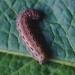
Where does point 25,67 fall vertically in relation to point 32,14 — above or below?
below

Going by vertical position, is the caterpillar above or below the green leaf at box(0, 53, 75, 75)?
above

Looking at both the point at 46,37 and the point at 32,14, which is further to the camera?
the point at 32,14

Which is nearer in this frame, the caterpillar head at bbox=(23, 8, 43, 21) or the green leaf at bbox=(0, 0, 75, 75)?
the green leaf at bbox=(0, 0, 75, 75)

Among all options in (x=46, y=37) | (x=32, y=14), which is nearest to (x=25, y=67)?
(x=46, y=37)

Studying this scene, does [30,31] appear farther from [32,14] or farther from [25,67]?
[25,67]

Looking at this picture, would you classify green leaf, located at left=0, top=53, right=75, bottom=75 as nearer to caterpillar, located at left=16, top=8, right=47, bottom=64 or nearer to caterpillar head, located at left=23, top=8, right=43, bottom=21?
caterpillar, located at left=16, top=8, right=47, bottom=64

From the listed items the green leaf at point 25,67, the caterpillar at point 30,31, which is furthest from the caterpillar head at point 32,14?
the green leaf at point 25,67

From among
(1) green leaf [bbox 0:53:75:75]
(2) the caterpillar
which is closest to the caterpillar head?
(2) the caterpillar
